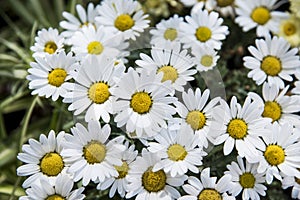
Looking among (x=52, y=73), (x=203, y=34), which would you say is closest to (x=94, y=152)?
(x=52, y=73)

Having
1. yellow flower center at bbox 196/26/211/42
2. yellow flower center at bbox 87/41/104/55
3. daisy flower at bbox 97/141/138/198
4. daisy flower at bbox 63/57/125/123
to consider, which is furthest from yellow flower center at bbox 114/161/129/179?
yellow flower center at bbox 196/26/211/42

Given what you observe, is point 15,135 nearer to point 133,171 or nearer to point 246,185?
point 133,171

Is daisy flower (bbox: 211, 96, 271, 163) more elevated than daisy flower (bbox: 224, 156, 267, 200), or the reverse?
daisy flower (bbox: 211, 96, 271, 163)

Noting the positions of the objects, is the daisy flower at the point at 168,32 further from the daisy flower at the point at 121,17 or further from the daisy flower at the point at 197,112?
the daisy flower at the point at 197,112

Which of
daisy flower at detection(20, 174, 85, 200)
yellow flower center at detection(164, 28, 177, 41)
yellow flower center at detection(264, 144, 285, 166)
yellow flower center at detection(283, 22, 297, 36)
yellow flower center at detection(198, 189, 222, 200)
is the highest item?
yellow flower center at detection(283, 22, 297, 36)

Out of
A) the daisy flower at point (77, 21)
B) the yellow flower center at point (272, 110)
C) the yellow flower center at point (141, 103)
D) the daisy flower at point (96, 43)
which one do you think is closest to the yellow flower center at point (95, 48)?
the daisy flower at point (96, 43)

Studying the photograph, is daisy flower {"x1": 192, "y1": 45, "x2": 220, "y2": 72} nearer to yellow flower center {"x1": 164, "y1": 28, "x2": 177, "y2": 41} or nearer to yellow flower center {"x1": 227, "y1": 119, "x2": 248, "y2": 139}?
yellow flower center {"x1": 164, "y1": 28, "x2": 177, "y2": 41}

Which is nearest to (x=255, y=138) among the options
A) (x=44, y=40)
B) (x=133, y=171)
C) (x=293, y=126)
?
→ (x=293, y=126)
